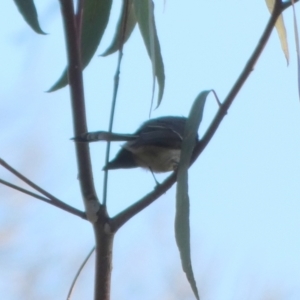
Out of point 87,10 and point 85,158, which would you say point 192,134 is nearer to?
point 85,158

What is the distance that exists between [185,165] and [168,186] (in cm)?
4

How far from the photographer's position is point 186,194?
766mm

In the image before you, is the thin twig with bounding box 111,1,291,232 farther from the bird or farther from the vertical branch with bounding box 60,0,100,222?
the bird

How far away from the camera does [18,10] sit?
98 centimetres

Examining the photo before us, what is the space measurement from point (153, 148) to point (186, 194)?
85cm

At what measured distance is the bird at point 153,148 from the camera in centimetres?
157

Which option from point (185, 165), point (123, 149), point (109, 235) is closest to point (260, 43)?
point (185, 165)

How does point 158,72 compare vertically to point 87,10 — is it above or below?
below

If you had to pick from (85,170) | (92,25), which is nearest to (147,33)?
(92,25)

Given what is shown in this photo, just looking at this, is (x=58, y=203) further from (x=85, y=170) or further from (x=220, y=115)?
(x=220, y=115)

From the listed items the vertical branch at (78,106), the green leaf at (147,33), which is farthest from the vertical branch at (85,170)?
the green leaf at (147,33)

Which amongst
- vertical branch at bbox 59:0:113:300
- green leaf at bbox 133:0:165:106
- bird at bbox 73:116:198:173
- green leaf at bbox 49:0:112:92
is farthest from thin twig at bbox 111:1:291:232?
bird at bbox 73:116:198:173

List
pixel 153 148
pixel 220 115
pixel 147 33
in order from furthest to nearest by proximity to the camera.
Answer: pixel 153 148, pixel 147 33, pixel 220 115

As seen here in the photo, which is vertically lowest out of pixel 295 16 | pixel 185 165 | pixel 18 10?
pixel 185 165
